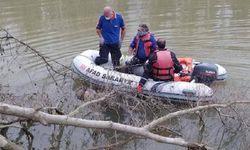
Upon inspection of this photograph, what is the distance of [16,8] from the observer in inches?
749

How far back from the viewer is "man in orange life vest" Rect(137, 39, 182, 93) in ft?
30.5

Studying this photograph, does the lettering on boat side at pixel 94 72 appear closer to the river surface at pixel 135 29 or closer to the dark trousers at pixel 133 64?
the dark trousers at pixel 133 64

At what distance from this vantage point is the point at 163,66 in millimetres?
9375

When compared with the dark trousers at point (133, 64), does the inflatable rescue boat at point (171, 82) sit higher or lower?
lower

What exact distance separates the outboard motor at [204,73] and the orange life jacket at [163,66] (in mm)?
585

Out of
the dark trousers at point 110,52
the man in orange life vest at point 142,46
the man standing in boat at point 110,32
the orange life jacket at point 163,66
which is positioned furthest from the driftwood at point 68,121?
the dark trousers at point 110,52

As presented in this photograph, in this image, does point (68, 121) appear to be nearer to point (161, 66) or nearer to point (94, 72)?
point (161, 66)

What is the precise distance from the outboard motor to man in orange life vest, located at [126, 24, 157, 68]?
97cm

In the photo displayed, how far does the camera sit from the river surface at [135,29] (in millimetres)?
10660

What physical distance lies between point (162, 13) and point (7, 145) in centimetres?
1253

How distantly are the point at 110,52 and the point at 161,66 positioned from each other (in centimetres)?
191

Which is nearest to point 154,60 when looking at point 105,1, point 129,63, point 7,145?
point 129,63

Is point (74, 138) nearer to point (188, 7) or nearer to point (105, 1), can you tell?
point (188, 7)

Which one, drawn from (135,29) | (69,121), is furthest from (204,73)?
(135,29)
